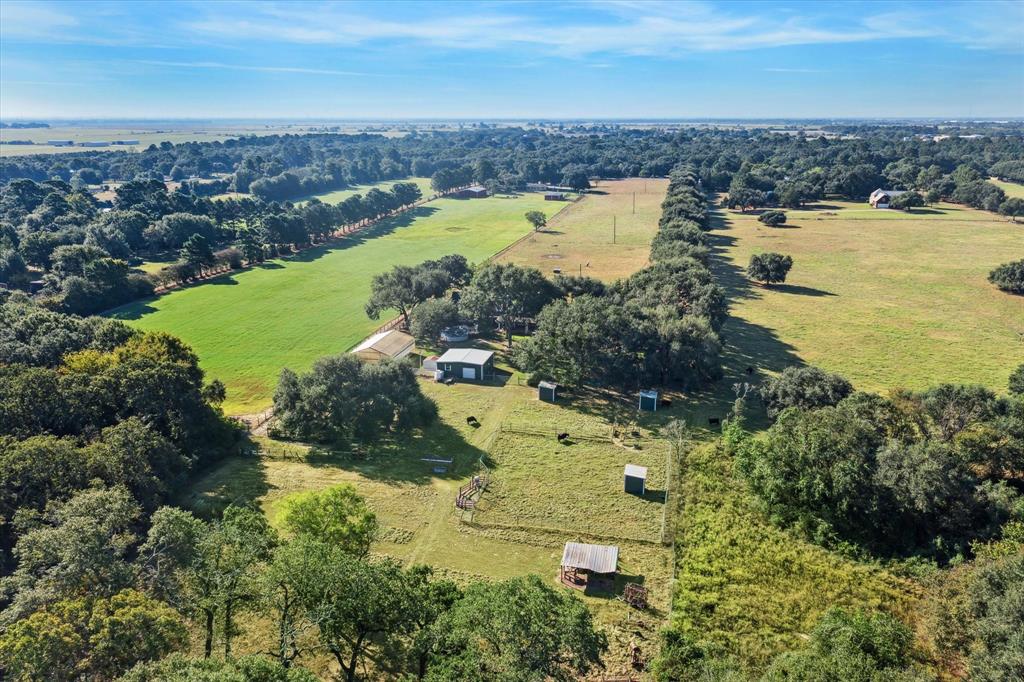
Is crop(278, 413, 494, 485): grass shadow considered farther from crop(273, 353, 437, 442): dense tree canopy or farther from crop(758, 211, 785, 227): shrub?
crop(758, 211, 785, 227): shrub

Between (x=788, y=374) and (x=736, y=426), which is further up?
(x=788, y=374)

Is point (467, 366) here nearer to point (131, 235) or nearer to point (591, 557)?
point (591, 557)

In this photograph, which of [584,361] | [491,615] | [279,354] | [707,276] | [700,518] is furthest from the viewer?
[707,276]

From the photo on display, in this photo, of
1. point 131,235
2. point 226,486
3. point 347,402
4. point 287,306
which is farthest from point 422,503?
point 131,235

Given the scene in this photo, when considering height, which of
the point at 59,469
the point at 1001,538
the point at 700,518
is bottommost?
the point at 700,518

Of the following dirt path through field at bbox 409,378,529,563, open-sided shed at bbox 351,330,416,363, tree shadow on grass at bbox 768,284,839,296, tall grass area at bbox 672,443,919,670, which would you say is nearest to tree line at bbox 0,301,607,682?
dirt path through field at bbox 409,378,529,563

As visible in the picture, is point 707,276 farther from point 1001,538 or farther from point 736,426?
point 1001,538

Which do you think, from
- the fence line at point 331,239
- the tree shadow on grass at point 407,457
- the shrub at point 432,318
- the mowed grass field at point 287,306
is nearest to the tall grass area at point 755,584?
the tree shadow on grass at point 407,457

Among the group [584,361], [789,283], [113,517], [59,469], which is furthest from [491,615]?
[789,283]
